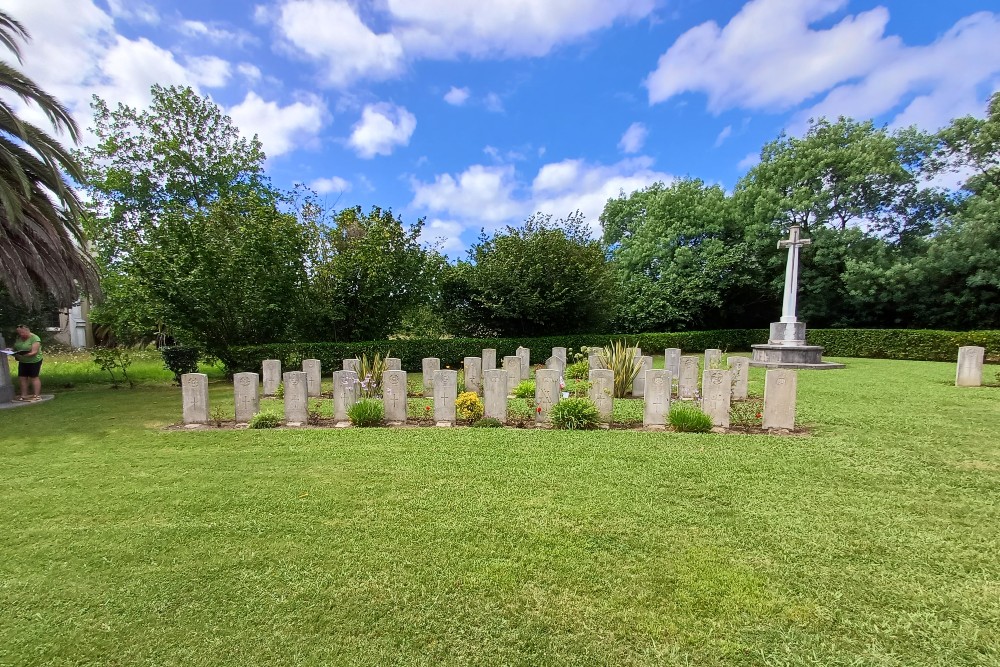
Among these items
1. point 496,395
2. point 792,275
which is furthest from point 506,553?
point 792,275

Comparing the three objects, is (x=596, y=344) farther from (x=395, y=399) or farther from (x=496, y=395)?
(x=395, y=399)

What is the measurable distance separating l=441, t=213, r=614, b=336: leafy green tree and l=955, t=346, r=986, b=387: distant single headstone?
10543 mm

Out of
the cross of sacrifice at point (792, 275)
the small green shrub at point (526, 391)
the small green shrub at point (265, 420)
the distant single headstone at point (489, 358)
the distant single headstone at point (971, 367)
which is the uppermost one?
the cross of sacrifice at point (792, 275)

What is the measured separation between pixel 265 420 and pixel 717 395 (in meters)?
6.99

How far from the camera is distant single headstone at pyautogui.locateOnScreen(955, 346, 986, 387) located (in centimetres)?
1052

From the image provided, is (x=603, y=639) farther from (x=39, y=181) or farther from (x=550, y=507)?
(x=39, y=181)

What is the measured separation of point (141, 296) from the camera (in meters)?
14.1

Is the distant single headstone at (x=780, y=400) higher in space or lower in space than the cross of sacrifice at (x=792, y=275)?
lower

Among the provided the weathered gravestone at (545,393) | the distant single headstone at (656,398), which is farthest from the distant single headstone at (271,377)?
the distant single headstone at (656,398)

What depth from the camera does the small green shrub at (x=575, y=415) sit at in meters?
7.07

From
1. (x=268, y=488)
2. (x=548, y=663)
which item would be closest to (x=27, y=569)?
(x=268, y=488)

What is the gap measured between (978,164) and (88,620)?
30.3 metres

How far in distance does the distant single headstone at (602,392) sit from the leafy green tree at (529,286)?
10009mm

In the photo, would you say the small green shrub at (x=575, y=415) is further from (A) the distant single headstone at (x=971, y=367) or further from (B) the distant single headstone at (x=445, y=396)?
(A) the distant single headstone at (x=971, y=367)
